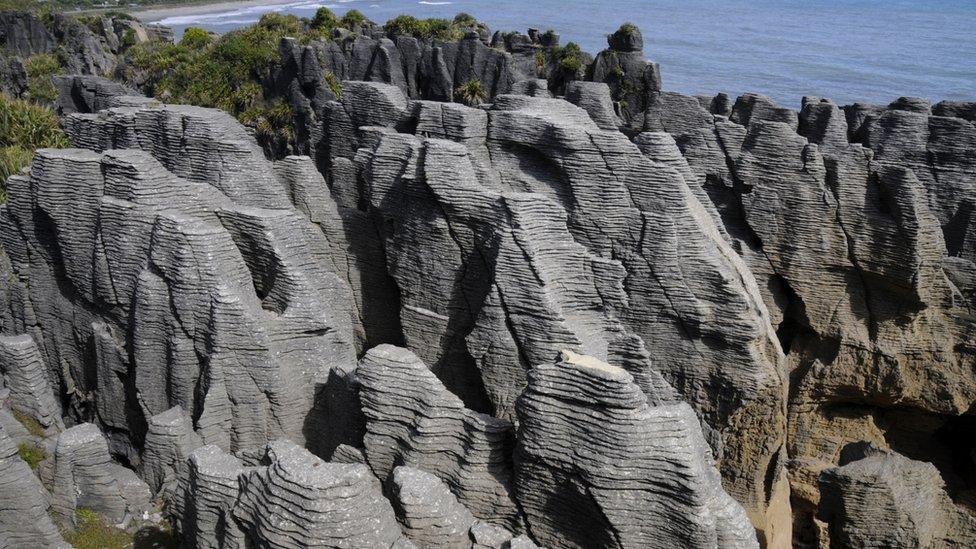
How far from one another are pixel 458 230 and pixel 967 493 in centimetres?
1359

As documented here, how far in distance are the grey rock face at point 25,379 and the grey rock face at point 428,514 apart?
341 inches

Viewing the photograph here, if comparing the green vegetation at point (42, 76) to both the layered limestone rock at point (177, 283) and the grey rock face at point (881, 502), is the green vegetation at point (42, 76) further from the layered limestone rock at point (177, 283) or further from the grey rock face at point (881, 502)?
the grey rock face at point (881, 502)

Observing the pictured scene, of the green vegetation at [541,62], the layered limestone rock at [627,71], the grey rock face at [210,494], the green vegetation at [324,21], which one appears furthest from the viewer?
the green vegetation at [324,21]

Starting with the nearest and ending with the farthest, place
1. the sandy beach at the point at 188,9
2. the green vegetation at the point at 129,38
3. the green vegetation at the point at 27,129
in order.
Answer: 1. the green vegetation at the point at 27,129
2. the green vegetation at the point at 129,38
3. the sandy beach at the point at 188,9

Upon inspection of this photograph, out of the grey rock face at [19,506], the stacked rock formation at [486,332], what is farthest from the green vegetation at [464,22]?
the grey rock face at [19,506]

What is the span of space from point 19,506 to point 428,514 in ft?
21.3

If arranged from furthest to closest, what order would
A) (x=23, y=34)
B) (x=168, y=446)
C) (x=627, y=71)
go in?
(x=23, y=34), (x=627, y=71), (x=168, y=446)

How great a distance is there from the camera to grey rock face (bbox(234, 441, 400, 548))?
10.6 m

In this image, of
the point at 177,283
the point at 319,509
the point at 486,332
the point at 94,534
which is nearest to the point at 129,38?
the point at 177,283

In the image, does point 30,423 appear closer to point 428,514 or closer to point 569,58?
point 428,514

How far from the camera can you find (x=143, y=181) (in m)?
15.7

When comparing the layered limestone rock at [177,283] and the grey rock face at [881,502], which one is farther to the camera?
the grey rock face at [881,502]

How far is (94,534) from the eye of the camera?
1413 centimetres

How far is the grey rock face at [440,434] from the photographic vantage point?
41.6 ft
